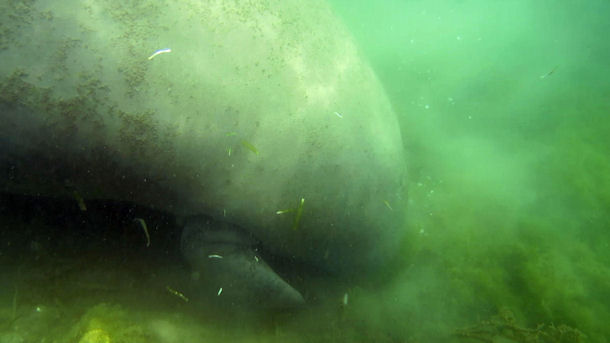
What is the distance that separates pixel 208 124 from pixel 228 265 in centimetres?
128

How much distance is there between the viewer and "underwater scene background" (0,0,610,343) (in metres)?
2.86

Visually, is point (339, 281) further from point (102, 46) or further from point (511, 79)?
point (511, 79)

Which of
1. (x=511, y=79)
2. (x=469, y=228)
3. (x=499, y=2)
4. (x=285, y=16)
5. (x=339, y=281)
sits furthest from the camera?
(x=499, y=2)

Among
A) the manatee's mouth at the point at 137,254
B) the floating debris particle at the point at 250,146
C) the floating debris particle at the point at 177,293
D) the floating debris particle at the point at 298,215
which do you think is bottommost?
the floating debris particle at the point at 177,293

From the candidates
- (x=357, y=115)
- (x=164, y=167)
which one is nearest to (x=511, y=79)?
(x=357, y=115)

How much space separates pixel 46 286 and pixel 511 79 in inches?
504

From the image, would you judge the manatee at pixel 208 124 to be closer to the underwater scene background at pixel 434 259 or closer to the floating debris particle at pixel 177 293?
the floating debris particle at pixel 177 293

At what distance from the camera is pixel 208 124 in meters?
2.57

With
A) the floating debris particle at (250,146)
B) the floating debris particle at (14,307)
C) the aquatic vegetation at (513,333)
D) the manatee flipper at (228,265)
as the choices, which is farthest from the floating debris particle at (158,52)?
the aquatic vegetation at (513,333)

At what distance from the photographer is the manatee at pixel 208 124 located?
229 centimetres

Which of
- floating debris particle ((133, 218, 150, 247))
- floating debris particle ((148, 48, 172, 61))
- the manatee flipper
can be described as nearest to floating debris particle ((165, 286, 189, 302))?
the manatee flipper

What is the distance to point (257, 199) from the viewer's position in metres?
2.80

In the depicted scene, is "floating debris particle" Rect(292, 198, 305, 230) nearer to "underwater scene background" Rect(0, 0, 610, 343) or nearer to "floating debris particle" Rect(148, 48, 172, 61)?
"underwater scene background" Rect(0, 0, 610, 343)

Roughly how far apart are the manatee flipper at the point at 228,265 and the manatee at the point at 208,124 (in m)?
0.01
